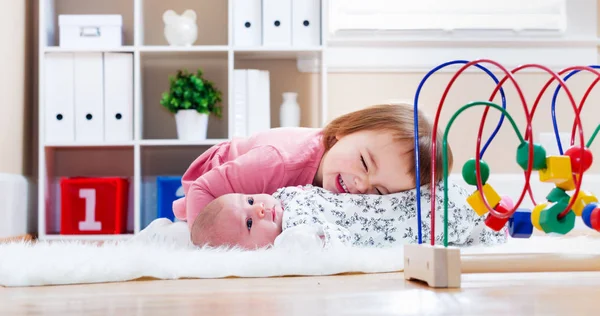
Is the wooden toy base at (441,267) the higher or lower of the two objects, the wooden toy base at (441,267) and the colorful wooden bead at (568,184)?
the lower

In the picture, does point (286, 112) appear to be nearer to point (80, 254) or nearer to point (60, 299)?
point (80, 254)

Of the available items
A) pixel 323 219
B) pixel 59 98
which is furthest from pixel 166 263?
pixel 59 98

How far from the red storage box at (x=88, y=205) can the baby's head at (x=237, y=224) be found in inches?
54.5

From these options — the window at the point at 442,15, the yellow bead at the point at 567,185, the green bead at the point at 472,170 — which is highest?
the window at the point at 442,15

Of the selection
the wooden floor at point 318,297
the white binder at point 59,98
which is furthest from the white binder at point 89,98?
the wooden floor at point 318,297

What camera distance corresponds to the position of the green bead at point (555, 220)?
0.94m

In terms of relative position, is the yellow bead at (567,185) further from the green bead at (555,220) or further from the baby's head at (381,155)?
the baby's head at (381,155)

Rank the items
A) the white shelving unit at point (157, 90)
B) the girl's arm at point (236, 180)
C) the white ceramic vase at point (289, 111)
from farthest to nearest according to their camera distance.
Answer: the white shelving unit at point (157, 90) → the white ceramic vase at point (289, 111) → the girl's arm at point (236, 180)

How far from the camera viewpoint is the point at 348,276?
115 centimetres

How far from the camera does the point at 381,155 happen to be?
1.57m

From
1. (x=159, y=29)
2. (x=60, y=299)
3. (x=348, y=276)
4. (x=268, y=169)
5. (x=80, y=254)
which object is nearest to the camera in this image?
(x=60, y=299)

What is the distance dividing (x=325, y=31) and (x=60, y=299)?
6.63 feet

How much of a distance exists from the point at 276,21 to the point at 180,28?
37 cm

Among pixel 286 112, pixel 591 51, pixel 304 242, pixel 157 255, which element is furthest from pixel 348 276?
pixel 591 51
